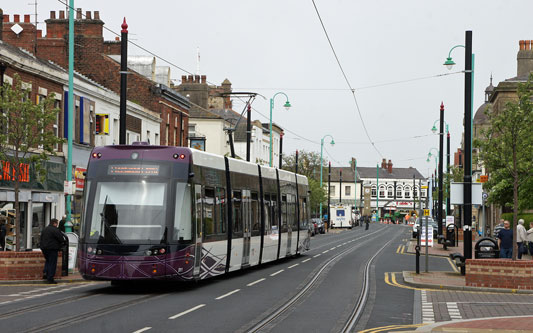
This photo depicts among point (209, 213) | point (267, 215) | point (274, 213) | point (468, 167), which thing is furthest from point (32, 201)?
point (468, 167)

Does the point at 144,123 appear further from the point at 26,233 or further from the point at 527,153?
the point at 527,153

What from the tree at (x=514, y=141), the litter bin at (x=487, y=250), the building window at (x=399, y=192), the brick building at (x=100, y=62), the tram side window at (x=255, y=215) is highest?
the brick building at (x=100, y=62)

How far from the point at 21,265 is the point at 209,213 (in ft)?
17.0

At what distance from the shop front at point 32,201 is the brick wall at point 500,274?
630 inches

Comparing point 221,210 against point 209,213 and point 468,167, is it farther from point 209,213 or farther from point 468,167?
point 468,167

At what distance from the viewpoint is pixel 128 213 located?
18484mm

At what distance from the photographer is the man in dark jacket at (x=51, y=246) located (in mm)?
21594

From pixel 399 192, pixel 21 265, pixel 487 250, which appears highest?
pixel 399 192

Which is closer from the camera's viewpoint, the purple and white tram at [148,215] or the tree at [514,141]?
the purple and white tram at [148,215]

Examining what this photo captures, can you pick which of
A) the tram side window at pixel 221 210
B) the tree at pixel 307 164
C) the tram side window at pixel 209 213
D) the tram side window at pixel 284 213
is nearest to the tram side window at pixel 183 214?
the tram side window at pixel 209 213

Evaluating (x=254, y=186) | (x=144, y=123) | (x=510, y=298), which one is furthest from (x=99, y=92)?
(x=510, y=298)

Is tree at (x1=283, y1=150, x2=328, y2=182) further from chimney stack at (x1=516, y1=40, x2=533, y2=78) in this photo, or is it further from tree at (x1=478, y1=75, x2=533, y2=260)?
tree at (x1=478, y1=75, x2=533, y2=260)

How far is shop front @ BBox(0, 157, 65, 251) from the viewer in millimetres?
31812

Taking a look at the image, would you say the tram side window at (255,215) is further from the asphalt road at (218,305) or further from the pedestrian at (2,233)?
the pedestrian at (2,233)
